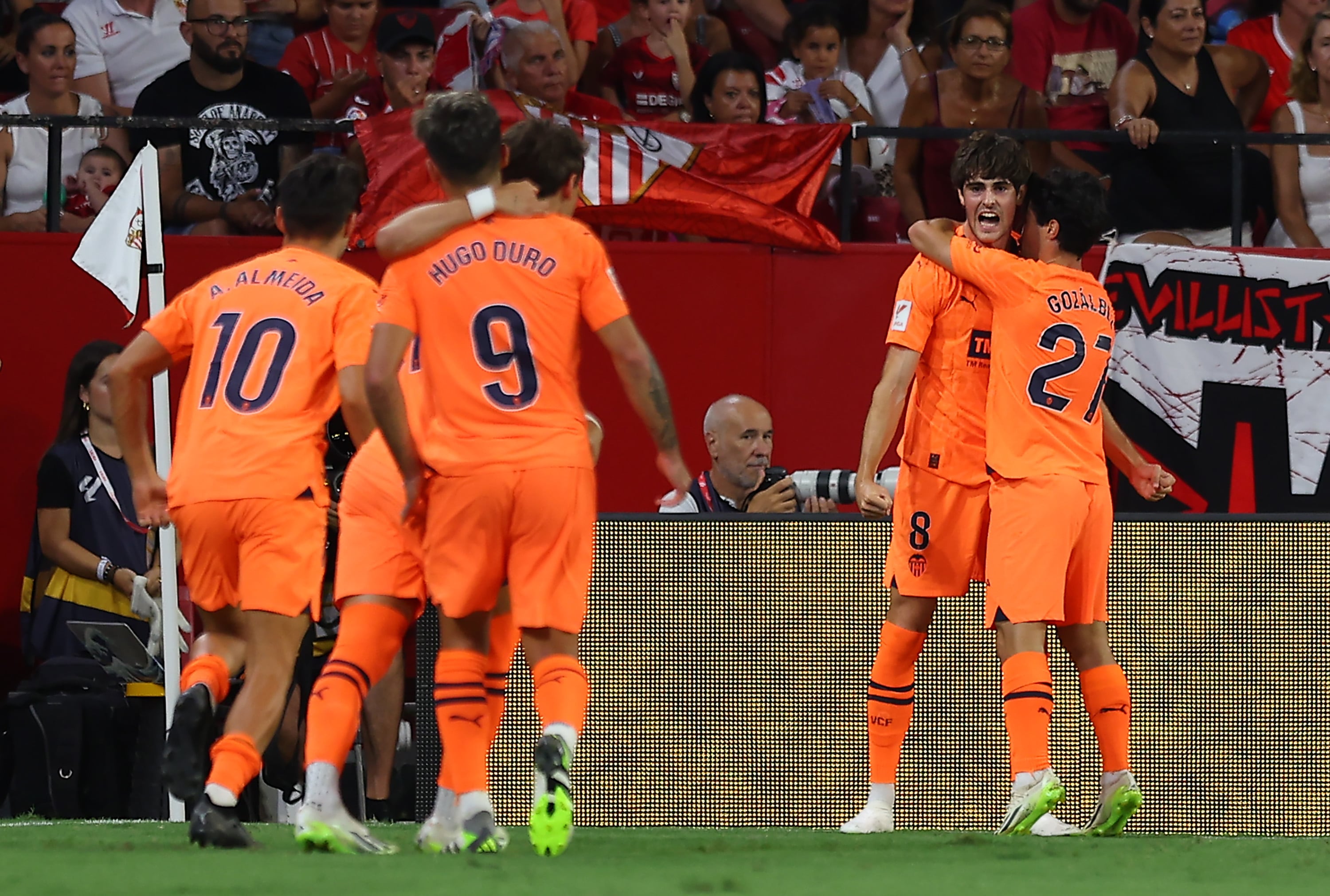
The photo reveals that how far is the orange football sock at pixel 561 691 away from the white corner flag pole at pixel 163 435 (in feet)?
10.8

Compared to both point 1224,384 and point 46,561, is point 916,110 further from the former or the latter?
point 46,561

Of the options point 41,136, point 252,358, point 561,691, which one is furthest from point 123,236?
point 561,691

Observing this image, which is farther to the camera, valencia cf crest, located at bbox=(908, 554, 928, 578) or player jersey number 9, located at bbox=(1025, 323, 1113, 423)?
valencia cf crest, located at bbox=(908, 554, 928, 578)

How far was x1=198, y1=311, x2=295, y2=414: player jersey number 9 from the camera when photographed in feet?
18.1

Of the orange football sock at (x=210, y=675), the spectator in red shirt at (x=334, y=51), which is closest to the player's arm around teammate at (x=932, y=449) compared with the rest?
the orange football sock at (x=210, y=675)

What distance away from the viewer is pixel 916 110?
1021 cm

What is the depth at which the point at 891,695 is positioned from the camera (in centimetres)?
654

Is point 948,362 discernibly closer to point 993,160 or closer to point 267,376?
point 993,160

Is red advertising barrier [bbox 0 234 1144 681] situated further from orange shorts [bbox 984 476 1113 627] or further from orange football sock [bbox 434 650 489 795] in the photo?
orange football sock [bbox 434 650 489 795]

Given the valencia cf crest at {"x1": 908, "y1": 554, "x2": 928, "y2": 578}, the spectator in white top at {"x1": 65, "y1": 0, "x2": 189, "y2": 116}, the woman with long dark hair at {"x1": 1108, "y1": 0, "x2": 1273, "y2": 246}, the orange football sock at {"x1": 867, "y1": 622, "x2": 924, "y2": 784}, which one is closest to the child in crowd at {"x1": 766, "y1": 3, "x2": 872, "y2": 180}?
the woman with long dark hair at {"x1": 1108, "y1": 0, "x2": 1273, "y2": 246}

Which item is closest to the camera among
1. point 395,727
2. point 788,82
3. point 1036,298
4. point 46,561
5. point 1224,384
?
point 1036,298

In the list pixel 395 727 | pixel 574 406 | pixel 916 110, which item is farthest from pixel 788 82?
pixel 574 406

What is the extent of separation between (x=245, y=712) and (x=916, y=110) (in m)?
6.08

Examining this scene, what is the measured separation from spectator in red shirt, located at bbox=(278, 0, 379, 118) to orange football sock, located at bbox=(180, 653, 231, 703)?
5.48 meters
